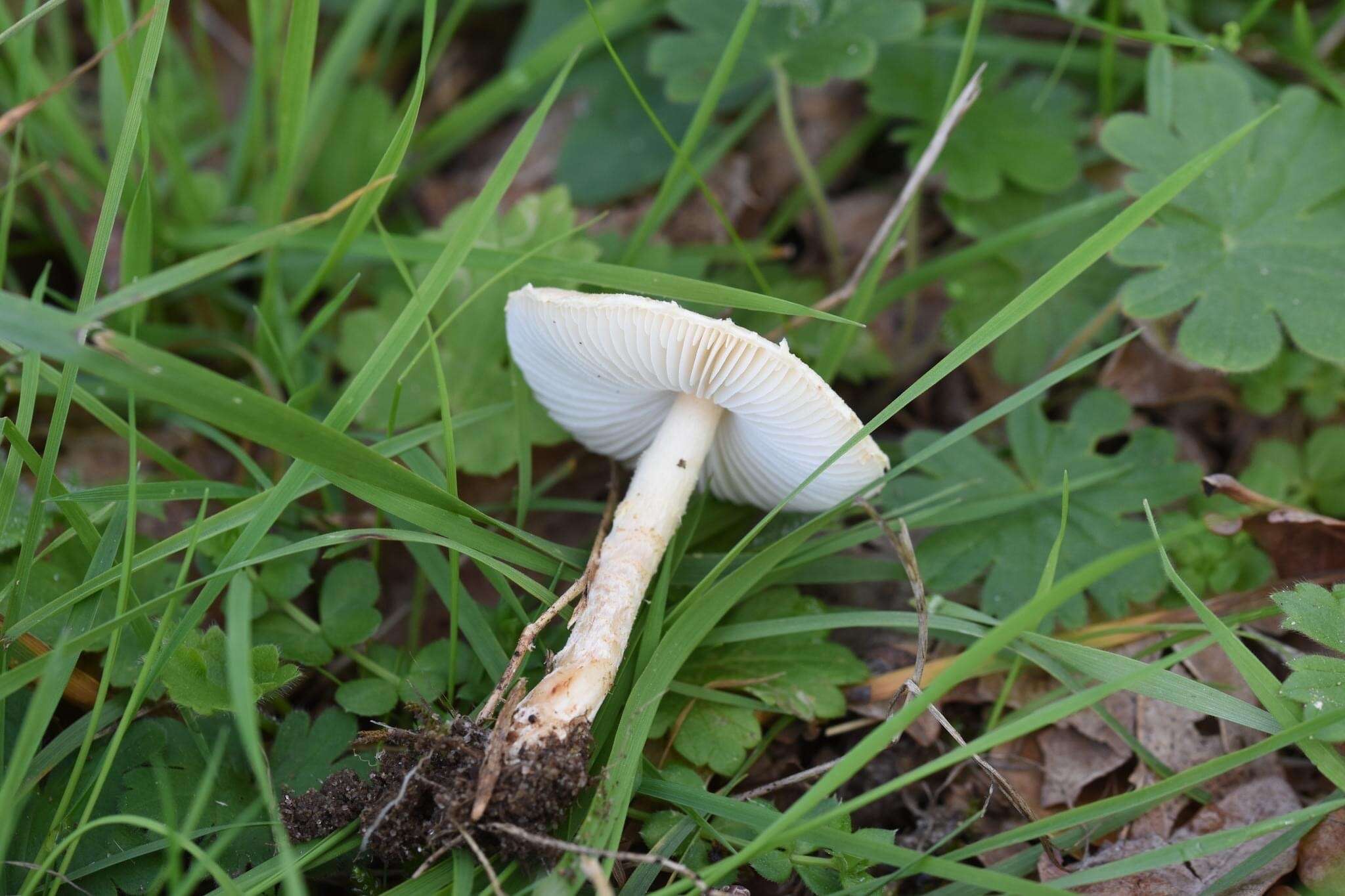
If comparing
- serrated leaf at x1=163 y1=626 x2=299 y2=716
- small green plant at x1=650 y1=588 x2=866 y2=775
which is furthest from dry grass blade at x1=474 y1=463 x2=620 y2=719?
serrated leaf at x1=163 y1=626 x2=299 y2=716

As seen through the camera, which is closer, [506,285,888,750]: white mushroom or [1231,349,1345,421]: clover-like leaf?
[506,285,888,750]: white mushroom

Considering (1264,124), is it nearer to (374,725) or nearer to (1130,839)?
(1130,839)

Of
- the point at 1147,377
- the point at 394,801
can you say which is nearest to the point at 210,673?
the point at 394,801

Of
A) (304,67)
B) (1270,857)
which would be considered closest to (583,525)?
(304,67)

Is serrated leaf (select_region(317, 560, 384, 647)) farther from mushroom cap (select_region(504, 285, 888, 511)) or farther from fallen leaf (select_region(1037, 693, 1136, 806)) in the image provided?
fallen leaf (select_region(1037, 693, 1136, 806))

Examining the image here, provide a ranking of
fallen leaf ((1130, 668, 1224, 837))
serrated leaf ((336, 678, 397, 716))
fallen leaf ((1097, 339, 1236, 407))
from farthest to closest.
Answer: fallen leaf ((1097, 339, 1236, 407)), fallen leaf ((1130, 668, 1224, 837)), serrated leaf ((336, 678, 397, 716))

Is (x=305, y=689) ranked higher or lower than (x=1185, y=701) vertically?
higher

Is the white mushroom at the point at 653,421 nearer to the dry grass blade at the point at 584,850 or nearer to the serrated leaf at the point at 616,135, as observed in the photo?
the dry grass blade at the point at 584,850
